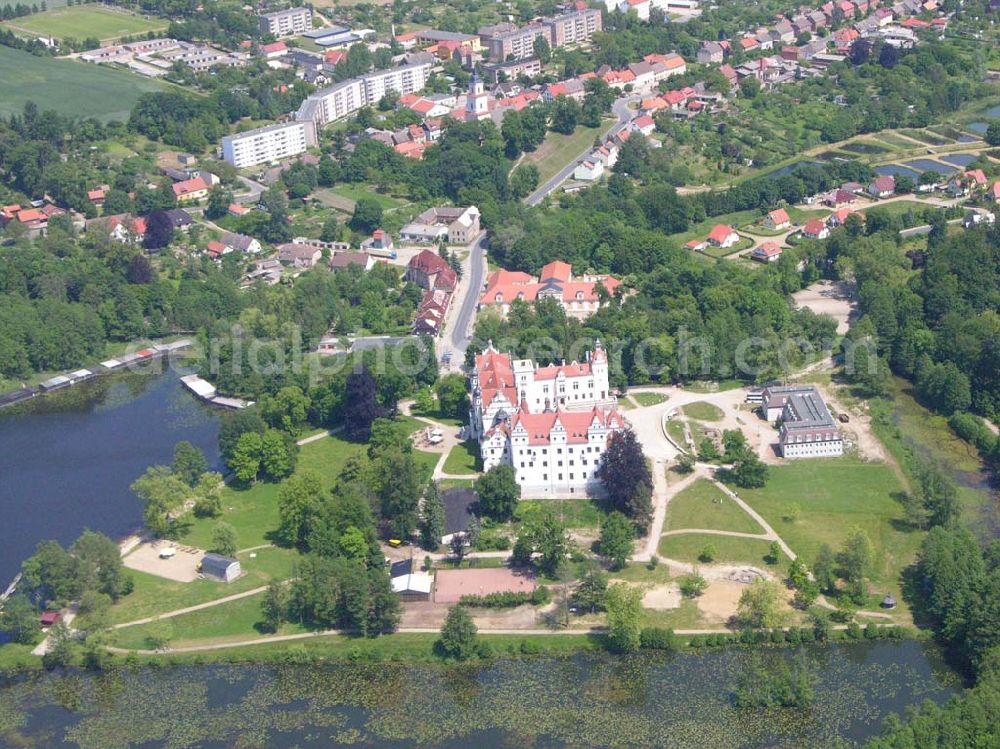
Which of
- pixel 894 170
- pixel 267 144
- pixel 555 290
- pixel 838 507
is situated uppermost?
pixel 267 144

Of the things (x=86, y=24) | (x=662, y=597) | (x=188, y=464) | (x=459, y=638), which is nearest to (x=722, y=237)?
(x=662, y=597)

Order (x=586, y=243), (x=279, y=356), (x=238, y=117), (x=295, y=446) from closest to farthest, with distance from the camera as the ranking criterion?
(x=295, y=446), (x=279, y=356), (x=586, y=243), (x=238, y=117)

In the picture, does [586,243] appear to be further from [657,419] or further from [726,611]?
[726,611]

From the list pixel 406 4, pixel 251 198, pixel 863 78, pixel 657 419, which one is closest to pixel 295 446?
pixel 657 419

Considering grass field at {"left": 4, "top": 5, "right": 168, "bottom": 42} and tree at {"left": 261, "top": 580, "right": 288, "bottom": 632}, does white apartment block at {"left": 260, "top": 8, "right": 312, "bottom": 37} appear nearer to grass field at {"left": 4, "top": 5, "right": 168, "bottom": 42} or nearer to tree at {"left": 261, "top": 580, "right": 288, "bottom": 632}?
grass field at {"left": 4, "top": 5, "right": 168, "bottom": 42}

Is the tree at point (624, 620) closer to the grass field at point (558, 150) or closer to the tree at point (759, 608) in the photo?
the tree at point (759, 608)

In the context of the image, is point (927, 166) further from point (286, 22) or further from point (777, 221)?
point (286, 22)

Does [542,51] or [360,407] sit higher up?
[542,51]

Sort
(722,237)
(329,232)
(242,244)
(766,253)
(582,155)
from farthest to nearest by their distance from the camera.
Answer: (582,155), (329,232), (242,244), (722,237), (766,253)
